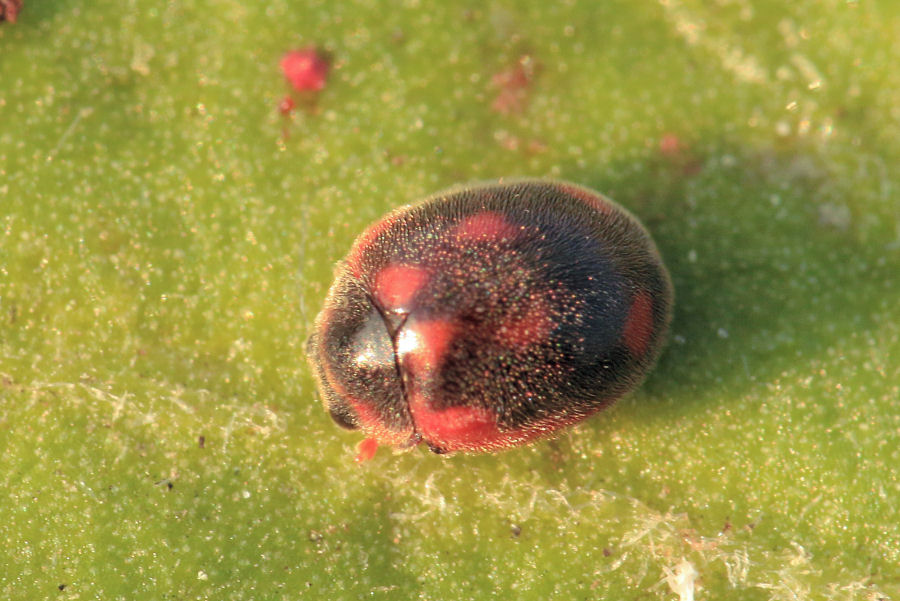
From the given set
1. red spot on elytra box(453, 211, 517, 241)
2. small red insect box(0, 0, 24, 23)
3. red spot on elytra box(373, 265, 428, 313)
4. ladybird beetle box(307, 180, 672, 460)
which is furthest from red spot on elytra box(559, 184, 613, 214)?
small red insect box(0, 0, 24, 23)

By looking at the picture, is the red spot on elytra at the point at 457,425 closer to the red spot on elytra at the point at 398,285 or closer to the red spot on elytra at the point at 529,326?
the red spot on elytra at the point at 529,326

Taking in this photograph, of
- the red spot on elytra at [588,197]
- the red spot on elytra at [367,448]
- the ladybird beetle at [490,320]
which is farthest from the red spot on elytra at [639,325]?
the red spot on elytra at [367,448]

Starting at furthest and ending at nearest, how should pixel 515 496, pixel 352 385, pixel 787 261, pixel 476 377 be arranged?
pixel 787 261 → pixel 515 496 → pixel 352 385 → pixel 476 377

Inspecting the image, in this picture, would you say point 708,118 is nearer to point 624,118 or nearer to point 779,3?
point 624,118

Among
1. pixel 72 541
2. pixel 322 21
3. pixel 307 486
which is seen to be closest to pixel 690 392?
pixel 307 486

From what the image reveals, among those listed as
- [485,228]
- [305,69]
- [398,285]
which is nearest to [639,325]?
[485,228]
